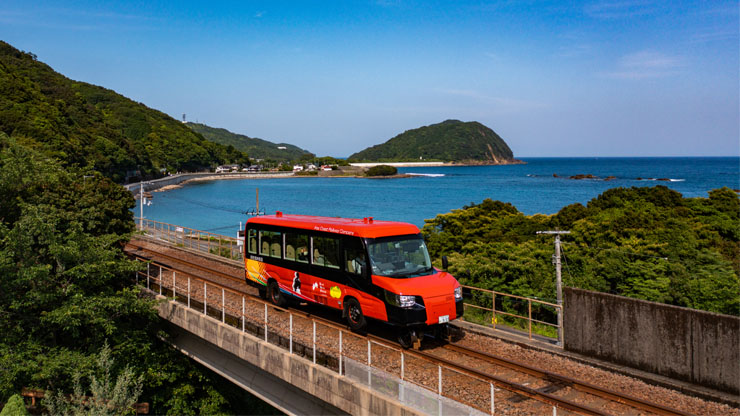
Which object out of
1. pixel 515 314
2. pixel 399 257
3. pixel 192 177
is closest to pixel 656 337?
pixel 399 257

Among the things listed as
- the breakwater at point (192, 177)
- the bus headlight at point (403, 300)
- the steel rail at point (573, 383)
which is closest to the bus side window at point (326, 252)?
the bus headlight at point (403, 300)

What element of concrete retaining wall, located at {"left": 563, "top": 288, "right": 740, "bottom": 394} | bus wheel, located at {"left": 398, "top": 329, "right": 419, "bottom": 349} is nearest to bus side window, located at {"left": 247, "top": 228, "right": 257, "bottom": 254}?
bus wheel, located at {"left": 398, "top": 329, "right": 419, "bottom": 349}

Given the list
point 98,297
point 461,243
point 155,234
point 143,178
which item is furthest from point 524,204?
point 143,178

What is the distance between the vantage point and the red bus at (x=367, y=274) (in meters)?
11.3

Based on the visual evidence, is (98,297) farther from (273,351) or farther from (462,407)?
(462,407)

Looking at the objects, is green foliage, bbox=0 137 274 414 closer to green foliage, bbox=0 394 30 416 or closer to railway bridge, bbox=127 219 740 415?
green foliage, bbox=0 394 30 416

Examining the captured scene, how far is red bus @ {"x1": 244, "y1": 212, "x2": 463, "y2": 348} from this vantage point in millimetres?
11305

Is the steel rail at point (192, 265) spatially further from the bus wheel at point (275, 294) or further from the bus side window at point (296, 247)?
the bus side window at point (296, 247)

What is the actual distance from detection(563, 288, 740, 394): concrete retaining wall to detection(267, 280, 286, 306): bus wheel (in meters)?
7.99

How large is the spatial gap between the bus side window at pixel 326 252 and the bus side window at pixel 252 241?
350 centimetres

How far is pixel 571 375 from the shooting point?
10.4 m

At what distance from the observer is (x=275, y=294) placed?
51.4ft

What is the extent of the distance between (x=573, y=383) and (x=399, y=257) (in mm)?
4611

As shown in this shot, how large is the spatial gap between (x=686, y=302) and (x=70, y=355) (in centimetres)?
2229
